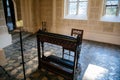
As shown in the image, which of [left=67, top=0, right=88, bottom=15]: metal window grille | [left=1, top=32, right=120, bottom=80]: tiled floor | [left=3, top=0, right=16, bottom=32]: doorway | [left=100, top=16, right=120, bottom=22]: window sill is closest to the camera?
[left=1, top=32, right=120, bottom=80]: tiled floor

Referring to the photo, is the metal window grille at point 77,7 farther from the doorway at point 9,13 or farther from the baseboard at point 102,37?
the doorway at point 9,13

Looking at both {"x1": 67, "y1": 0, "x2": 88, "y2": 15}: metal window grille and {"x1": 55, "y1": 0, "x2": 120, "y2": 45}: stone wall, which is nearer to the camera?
{"x1": 55, "y1": 0, "x2": 120, "y2": 45}: stone wall

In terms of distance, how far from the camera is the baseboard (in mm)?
4207

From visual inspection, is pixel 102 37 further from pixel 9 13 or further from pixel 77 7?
pixel 9 13

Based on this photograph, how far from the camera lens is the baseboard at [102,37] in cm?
421

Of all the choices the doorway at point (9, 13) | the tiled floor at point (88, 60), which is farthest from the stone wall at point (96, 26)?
the doorway at point (9, 13)

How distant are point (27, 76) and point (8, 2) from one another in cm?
463

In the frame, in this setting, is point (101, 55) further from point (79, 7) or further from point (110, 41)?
point (79, 7)

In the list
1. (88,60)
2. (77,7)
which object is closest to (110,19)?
(77,7)

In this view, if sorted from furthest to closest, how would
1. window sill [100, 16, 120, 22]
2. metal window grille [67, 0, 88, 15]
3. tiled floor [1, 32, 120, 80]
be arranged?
metal window grille [67, 0, 88, 15] < window sill [100, 16, 120, 22] < tiled floor [1, 32, 120, 80]

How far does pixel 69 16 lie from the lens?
16.9 ft

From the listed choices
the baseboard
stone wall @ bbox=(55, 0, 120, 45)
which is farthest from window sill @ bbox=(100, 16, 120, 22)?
the baseboard

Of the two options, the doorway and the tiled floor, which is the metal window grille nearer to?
the tiled floor

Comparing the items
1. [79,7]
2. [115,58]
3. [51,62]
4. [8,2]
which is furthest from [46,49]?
[8,2]
